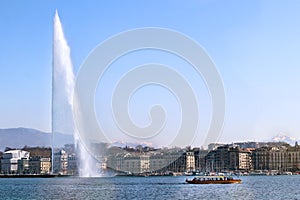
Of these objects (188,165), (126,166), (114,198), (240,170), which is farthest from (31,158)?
(114,198)

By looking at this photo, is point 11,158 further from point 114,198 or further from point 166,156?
point 114,198

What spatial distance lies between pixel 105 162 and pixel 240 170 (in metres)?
33.7

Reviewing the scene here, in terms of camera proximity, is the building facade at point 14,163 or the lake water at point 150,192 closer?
the lake water at point 150,192

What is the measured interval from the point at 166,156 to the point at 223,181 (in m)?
65.0

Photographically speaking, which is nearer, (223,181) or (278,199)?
(278,199)

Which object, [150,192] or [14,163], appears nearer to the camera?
[150,192]

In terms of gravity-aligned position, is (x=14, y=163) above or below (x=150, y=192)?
above

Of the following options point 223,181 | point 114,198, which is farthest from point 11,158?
point 114,198

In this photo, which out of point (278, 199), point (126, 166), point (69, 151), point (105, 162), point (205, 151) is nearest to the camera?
point (278, 199)

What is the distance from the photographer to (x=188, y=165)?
13412 cm

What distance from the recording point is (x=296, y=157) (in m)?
136

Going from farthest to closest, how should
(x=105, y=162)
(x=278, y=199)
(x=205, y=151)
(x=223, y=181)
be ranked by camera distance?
(x=205, y=151) → (x=105, y=162) → (x=223, y=181) → (x=278, y=199)

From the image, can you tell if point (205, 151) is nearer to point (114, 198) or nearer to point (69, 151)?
point (69, 151)

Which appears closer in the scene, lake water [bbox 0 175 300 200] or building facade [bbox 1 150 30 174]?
lake water [bbox 0 175 300 200]
